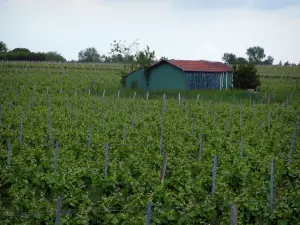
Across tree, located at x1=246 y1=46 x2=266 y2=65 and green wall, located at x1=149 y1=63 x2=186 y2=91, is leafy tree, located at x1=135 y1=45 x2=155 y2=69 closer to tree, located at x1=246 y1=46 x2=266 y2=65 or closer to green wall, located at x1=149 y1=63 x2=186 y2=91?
green wall, located at x1=149 y1=63 x2=186 y2=91

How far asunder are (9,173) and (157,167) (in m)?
4.10

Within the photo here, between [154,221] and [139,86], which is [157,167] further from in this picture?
[139,86]

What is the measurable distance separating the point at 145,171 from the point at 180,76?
1034 inches

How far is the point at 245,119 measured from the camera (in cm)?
2308

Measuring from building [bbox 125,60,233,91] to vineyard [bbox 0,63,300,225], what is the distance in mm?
13686

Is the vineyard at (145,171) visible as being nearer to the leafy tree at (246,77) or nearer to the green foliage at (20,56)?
the leafy tree at (246,77)

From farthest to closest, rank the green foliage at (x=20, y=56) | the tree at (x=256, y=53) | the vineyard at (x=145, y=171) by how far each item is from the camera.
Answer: the tree at (x=256, y=53) → the green foliage at (x=20, y=56) → the vineyard at (x=145, y=171)

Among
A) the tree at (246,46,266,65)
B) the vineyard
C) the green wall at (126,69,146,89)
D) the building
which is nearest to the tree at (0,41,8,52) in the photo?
the tree at (246,46,266,65)

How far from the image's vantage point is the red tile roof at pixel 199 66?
3756cm

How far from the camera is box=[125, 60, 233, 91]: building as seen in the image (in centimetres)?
3728

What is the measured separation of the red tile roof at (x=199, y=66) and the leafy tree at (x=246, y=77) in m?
0.97

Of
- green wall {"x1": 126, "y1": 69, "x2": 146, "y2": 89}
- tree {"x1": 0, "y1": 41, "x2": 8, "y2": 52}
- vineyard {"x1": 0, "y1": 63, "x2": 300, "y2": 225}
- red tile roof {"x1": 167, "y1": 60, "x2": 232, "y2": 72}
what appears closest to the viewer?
vineyard {"x1": 0, "y1": 63, "x2": 300, "y2": 225}

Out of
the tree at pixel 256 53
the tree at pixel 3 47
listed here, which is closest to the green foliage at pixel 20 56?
the tree at pixel 3 47

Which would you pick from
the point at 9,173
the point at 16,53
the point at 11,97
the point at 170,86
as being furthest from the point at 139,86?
the point at 16,53
